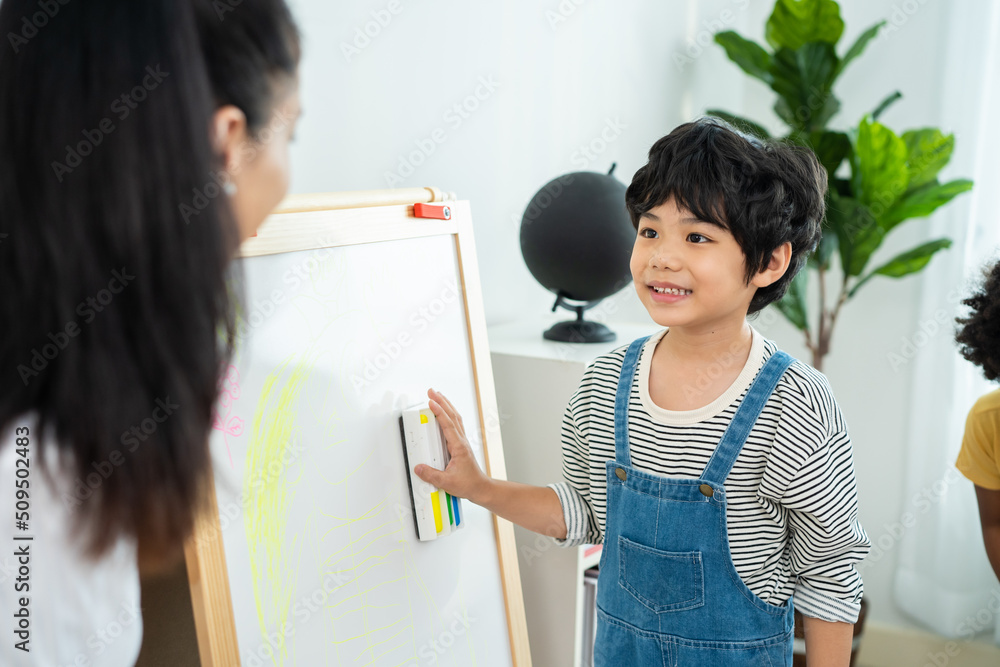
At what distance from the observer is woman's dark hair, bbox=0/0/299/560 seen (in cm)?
49

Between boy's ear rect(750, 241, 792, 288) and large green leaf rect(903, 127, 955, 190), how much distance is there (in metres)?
1.04

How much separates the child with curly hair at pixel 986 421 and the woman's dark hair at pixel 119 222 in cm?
132

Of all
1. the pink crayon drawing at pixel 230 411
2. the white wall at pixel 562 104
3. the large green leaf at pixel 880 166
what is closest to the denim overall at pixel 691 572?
the pink crayon drawing at pixel 230 411

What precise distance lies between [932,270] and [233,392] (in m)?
1.84

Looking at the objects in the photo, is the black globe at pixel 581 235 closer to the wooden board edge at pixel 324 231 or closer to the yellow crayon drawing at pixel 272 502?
Answer: the wooden board edge at pixel 324 231

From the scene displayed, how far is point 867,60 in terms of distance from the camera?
209cm

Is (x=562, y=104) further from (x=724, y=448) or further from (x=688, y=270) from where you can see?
(x=724, y=448)

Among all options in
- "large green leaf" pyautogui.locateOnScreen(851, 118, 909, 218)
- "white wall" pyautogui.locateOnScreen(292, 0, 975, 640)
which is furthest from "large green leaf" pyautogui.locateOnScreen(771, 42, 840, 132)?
"white wall" pyautogui.locateOnScreen(292, 0, 975, 640)

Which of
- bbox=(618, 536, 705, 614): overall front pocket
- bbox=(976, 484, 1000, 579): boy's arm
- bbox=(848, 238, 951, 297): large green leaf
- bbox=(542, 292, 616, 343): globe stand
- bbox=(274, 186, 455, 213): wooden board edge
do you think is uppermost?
bbox=(274, 186, 455, 213): wooden board edge

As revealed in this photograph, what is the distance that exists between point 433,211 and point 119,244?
2.03ft

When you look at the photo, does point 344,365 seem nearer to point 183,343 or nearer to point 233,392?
point 233,392

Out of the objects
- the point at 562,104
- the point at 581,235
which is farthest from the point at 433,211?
the point at 562,104

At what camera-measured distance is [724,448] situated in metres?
0.92

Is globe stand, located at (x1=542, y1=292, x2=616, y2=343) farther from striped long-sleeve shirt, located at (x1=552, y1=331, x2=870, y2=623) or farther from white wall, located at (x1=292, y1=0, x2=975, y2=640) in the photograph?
striped long-sleeve shirt, located at (x1=552, y1=331, x2=870, y2=623)
